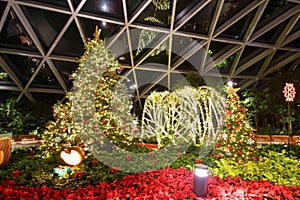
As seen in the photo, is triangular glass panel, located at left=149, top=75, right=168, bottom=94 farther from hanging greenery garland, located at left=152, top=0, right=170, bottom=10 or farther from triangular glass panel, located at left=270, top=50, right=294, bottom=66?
triangular glass panel, located at left=270, top=50, right=294, bottom=66

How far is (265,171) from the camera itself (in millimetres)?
4785

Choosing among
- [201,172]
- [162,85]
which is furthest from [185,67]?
[201,172]

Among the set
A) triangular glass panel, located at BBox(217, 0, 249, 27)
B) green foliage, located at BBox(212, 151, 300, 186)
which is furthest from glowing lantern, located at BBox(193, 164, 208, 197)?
triangular glass panel, located at BBox(217, 0, 249, 27)

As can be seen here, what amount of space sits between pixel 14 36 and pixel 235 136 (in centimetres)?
935

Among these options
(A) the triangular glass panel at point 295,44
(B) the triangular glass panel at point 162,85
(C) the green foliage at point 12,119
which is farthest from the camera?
(B) the triangular glass panel at point 162,85

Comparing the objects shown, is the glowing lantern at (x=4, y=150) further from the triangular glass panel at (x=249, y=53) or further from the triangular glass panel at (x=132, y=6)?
the triangular glass panel at (x=249, y=53)

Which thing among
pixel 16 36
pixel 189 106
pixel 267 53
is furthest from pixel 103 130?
pixel 267 53

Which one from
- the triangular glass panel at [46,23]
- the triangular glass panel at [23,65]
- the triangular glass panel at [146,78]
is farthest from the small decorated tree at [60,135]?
the triangular glass panel at [146,78]

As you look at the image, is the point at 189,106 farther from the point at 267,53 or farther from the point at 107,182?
the point at 267,53

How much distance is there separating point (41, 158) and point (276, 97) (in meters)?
11.0

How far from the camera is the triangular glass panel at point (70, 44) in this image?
10.9 metres

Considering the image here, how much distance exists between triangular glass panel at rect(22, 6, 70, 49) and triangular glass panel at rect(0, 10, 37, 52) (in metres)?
0.48

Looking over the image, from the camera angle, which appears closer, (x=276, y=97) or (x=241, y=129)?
(x=241, y=129)

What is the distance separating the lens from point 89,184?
4359 millimetres
